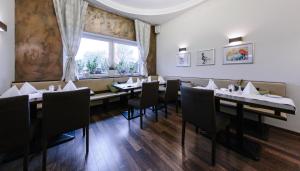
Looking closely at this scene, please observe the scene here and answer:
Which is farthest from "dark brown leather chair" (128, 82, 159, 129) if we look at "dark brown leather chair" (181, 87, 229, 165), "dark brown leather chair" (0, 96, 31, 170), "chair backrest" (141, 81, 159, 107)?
"dark brown leather chair" (0, 96, 31, 170)

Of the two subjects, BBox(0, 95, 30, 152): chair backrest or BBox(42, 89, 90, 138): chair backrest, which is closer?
BBox(0, 95, 30, 152): chair backrest

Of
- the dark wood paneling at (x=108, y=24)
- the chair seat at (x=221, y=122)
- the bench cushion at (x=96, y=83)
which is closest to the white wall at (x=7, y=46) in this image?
the bench cushion at (x=96, y=83)

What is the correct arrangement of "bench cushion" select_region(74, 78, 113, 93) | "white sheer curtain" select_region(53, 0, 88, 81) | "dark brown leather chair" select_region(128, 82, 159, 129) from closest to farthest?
"dark brown leather chair" select_region(128, 82, 159, 129), "white sheer curtain" select_region(53, 0, 88, 81), "bench cushion" select_region(74, 78, 113, 93)

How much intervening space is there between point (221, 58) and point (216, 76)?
1.60ft

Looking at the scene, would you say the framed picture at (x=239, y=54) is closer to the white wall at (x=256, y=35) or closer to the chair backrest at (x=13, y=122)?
the white wall at (x=256, y=35)

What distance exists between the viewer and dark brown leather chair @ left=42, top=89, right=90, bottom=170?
1476 millimetres

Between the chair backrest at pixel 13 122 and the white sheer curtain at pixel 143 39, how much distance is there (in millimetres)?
4041

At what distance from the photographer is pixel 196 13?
4000 mm

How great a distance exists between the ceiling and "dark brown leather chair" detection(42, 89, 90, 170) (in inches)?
122

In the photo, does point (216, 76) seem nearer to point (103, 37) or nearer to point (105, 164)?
point (105, 164)

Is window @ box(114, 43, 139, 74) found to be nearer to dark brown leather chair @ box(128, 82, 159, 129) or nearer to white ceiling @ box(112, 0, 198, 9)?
white ceiling @ box(112, 0, 198, 9)

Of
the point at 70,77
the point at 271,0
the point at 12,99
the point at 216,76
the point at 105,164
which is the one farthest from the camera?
the point at 216,76

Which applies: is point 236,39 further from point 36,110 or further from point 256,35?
point 36,110

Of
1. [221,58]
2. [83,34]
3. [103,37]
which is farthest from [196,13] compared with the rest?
[83,34]
